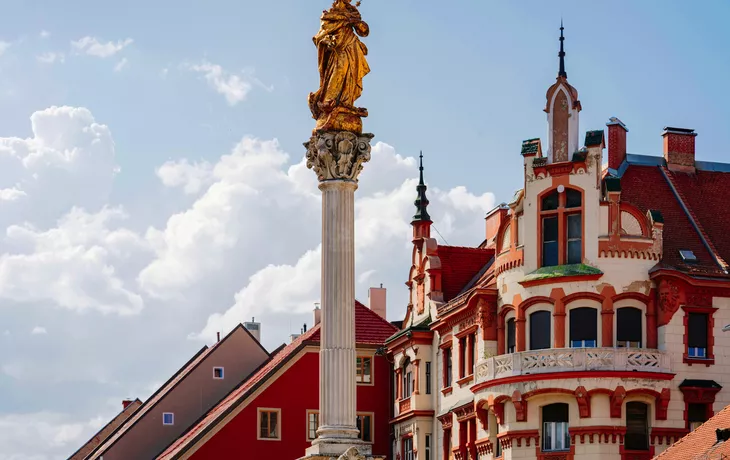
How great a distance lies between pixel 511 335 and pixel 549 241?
399cm

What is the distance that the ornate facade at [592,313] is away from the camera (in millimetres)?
62562

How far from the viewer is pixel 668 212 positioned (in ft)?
221

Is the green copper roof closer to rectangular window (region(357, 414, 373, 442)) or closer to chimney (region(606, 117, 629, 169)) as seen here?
chimney (region(606, 117, 629, 169))

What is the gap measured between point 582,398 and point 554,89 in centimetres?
1159

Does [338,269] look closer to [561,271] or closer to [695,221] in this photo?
[561,271]

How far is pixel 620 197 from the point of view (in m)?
65.1

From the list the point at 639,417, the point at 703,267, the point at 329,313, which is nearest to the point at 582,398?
the point at 639,417

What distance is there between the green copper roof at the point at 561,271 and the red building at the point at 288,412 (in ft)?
58.2

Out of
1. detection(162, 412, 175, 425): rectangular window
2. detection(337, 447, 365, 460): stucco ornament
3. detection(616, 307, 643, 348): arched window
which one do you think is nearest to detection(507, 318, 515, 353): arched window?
detection(616, 307, 643, 348): arched window

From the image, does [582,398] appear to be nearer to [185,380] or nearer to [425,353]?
[425,353]

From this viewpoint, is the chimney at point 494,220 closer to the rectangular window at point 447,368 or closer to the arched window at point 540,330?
the rectangular window at point 447,368

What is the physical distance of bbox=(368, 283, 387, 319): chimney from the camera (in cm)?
9056

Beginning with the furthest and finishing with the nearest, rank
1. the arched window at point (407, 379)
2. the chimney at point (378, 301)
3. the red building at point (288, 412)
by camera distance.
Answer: the chimney at point (378, 301) < the red building at point (288, 412) < the arched window at point (407, 379)

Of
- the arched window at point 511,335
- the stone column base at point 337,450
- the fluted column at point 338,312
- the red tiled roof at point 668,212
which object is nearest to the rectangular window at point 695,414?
the red tiled roof at point 668,212
